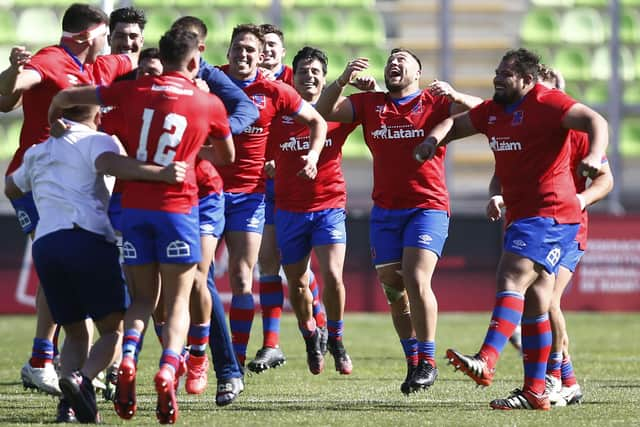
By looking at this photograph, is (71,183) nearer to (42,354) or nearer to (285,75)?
(42,354)

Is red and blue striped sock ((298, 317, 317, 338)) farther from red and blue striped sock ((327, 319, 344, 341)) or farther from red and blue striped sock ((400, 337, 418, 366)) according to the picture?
red and blue striped sock ((400, 337, 418, 366))

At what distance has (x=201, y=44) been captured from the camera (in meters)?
7.07

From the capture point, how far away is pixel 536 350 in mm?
7668

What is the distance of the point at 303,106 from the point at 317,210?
1818 mm

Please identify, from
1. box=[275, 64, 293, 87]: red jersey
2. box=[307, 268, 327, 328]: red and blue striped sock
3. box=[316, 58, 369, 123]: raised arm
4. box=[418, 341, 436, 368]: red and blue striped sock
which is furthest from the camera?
box=[307, 268, 327, 328]: red and blue striped sock

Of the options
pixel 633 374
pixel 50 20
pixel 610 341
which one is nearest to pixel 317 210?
pixel 633 374

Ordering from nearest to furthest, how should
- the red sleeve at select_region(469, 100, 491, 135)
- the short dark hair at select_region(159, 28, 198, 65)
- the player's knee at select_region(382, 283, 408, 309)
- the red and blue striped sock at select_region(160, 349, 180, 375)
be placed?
the red and blue striped sock at select_region(160, 349, 180, 375) → the short dark hair at select_region(159, 28, 198, 65) → the red sleeve at select_region(469, 100, 491, 135) → the player's knee at select_region(382, 283, 408, 309)

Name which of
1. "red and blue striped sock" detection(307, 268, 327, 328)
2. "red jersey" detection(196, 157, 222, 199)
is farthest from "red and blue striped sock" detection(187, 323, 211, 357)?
"red and blue striped sock" detection(307, 268, 327, 328)

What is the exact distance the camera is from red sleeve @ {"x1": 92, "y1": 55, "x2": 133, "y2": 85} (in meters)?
8.25

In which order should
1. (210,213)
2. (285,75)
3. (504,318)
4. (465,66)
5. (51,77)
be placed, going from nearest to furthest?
(504,318), (210,213), (51,77), (285,75), (465,66)

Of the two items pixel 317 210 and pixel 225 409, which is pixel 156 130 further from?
pixel 317 210

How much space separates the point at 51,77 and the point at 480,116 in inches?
108

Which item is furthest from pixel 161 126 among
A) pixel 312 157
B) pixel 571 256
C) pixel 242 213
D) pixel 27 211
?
pixel 571 256

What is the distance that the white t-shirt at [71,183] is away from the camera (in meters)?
6.64
